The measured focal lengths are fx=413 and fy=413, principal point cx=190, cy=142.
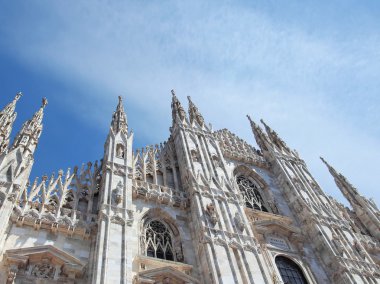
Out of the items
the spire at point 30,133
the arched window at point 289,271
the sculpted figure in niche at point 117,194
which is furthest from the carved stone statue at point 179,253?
the spire at point 30,133

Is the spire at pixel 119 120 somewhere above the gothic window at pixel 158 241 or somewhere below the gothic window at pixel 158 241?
above

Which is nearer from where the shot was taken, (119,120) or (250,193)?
(119,120)

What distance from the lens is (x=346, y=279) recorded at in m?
14.7

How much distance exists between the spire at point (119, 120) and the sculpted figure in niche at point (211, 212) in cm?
524

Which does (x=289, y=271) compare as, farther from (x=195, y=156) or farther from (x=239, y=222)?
(x=195, y=156)

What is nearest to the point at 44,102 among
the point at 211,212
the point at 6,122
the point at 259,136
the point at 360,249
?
the point at 6,122

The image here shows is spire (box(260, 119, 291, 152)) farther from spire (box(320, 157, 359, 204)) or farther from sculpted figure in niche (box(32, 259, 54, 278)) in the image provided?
sculpted figure in niche (box(32, 259, 54, 278))

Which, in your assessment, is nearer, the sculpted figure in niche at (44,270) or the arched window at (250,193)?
the sculpted figure in niche at (44,270)

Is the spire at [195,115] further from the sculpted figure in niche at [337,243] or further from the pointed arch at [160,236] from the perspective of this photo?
the sculpted figure in niche at [337,243]

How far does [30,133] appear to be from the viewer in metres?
15.2

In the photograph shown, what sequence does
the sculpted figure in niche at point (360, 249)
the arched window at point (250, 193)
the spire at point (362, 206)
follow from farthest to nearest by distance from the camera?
the spire at point (362, 206) → the arched window at point (250, 193) → the sculpted figure in niche at point (360, 249)

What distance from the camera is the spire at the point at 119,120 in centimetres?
1763

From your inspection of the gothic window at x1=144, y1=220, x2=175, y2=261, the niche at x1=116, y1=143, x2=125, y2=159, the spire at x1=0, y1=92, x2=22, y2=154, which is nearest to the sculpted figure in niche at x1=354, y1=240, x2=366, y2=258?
the gothic window at x1=144, y1=220, x2=175, y2=261

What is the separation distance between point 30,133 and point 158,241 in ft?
20.3
